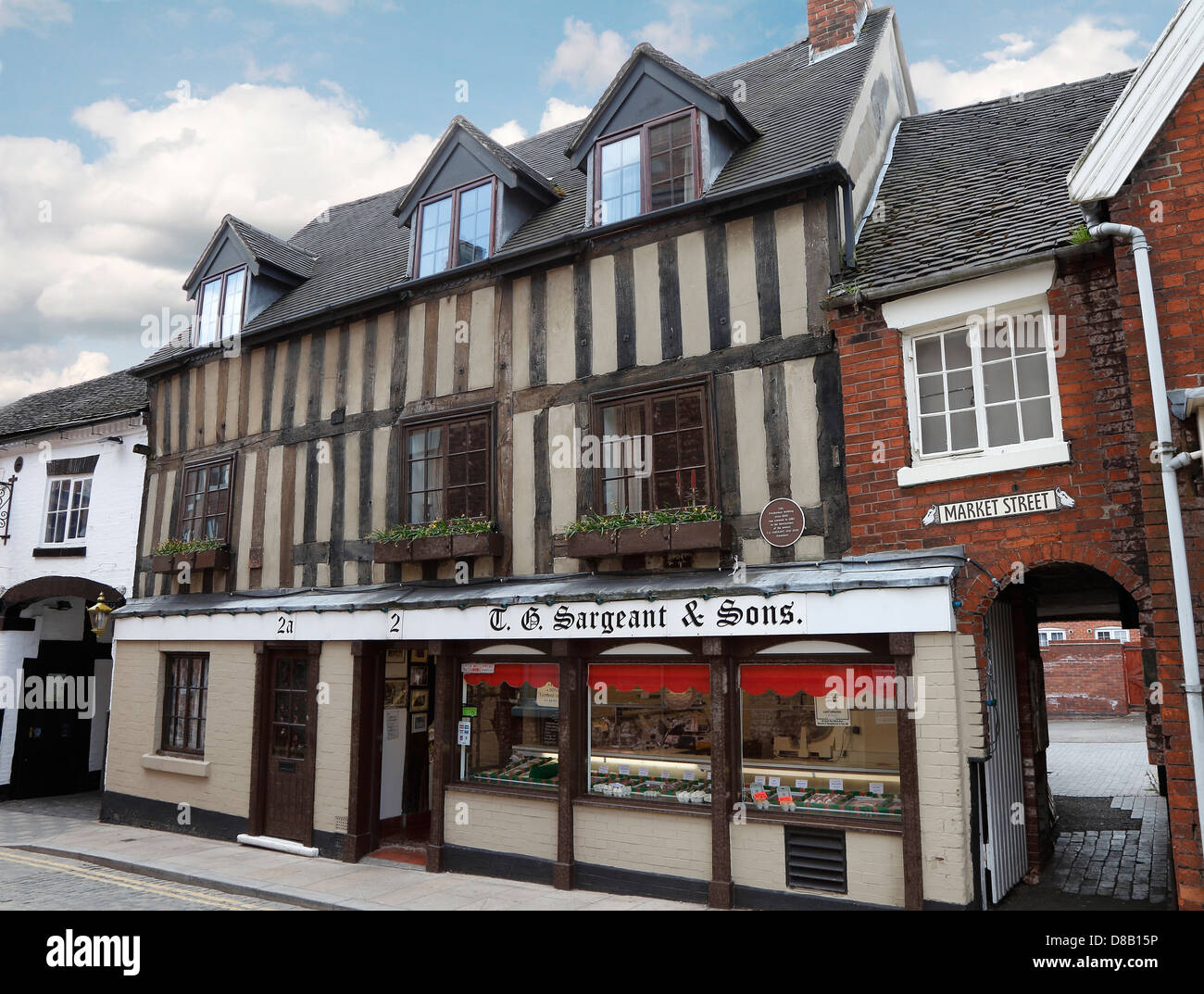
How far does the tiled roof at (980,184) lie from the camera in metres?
8.12

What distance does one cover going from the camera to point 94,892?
948 centimetres

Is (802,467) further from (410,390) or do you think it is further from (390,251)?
(390,251)

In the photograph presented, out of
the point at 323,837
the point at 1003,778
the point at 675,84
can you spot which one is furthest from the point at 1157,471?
the point at 323,837

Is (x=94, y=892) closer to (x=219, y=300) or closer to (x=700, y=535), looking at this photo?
(x=700, y=535)

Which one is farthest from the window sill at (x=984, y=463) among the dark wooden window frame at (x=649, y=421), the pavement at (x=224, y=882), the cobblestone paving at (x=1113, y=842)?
the pavement at (x=224, y=882)

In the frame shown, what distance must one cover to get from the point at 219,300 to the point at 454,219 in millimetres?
5130

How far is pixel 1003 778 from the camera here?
8891 millimetres

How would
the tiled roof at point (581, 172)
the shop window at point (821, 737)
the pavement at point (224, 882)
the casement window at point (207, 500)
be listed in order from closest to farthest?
the shop window at point (821, 737) < the pavement at point (224, 882) < the tiled roof at point (581, 172) < the casement window at point (207, 500)

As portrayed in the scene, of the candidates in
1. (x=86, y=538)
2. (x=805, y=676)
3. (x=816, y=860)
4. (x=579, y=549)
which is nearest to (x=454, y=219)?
(x=579, y=549)

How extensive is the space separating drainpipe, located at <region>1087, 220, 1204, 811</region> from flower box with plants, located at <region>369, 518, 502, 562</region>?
674 cm

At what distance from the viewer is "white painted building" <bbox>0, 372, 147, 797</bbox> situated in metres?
15.3

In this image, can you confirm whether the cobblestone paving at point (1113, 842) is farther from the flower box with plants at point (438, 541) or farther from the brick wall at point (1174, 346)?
the flower box with plants at point (438, 541)

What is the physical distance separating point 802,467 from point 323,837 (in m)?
7.71

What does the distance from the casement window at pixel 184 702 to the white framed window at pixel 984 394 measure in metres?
10.7
